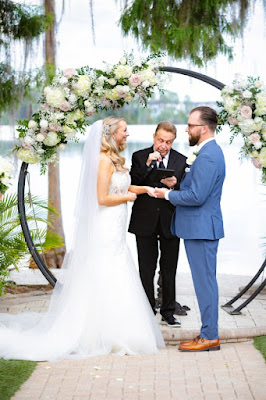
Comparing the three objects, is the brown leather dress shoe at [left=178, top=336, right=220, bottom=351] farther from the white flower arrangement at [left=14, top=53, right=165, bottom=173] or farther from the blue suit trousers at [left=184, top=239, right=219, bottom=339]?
the white flower arrangement at [left=14, top=53, right=165, bottom=173]

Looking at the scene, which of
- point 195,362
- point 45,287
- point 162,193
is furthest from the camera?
point 45,287

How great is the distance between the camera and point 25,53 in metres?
10.3

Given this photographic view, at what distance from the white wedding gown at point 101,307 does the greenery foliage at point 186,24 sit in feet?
14.9

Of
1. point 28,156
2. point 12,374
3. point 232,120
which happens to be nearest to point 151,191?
point 232,120

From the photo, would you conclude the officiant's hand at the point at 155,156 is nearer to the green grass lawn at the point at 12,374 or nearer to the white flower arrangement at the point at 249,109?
the white flower arrangement at the point at 249,109

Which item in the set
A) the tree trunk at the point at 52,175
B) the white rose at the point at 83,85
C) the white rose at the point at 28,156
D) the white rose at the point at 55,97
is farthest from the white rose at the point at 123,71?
the tree trunk at the point at 52,175

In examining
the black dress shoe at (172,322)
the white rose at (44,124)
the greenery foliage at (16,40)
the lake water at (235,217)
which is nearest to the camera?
the black dress shoe at (172,322)

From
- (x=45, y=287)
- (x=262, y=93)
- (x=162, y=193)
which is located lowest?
(x=45, y=287)

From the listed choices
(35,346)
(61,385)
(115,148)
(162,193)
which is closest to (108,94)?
(115,148)

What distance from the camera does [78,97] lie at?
6492mm

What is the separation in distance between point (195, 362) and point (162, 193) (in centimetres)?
129

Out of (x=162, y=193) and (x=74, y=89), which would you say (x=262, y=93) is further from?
(x=74, y=89)

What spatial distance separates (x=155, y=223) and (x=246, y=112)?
1.15 m

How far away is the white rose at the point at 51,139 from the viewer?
643cm
